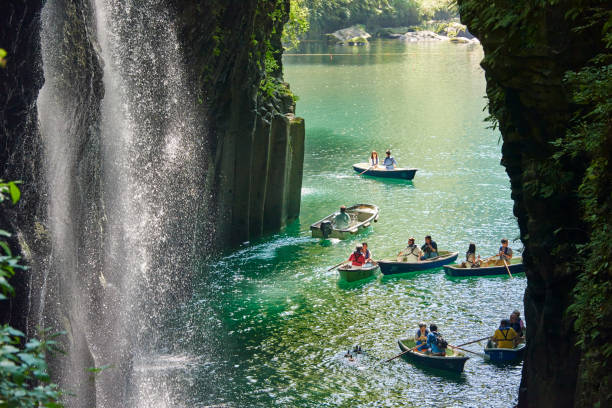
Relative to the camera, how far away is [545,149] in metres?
14.6

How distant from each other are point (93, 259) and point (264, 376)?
5.18 m

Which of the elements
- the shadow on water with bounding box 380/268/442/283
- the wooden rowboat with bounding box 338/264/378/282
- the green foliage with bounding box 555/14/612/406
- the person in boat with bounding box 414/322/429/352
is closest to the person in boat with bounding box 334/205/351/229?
the shadow on water with bounding box 380/268/442/283

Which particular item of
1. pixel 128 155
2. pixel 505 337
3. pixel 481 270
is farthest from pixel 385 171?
pixel 505 337

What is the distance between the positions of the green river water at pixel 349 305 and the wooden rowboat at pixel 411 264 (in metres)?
0.27

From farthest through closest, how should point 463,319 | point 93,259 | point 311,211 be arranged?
point 311,211 < point 463,319 < point 93,259

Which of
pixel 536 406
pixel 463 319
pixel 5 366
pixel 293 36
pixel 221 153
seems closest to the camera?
pixel 5 366

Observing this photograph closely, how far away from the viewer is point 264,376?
63.6 feet

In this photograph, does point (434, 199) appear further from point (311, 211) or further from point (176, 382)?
point (176, 382)

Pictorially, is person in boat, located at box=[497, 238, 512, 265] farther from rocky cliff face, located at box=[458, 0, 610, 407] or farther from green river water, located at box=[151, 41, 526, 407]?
rocky cliff face, located at box=[458, 0, 610, 407]

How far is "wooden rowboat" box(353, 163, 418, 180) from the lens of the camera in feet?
133

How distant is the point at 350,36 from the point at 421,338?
399ft

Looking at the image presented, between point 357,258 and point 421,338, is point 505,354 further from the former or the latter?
point 357,258

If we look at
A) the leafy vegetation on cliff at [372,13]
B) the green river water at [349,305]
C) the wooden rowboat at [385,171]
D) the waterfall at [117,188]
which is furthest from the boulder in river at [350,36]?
the waterfall at [117,188]

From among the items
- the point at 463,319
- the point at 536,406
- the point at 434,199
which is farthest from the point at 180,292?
the point at 434,199
